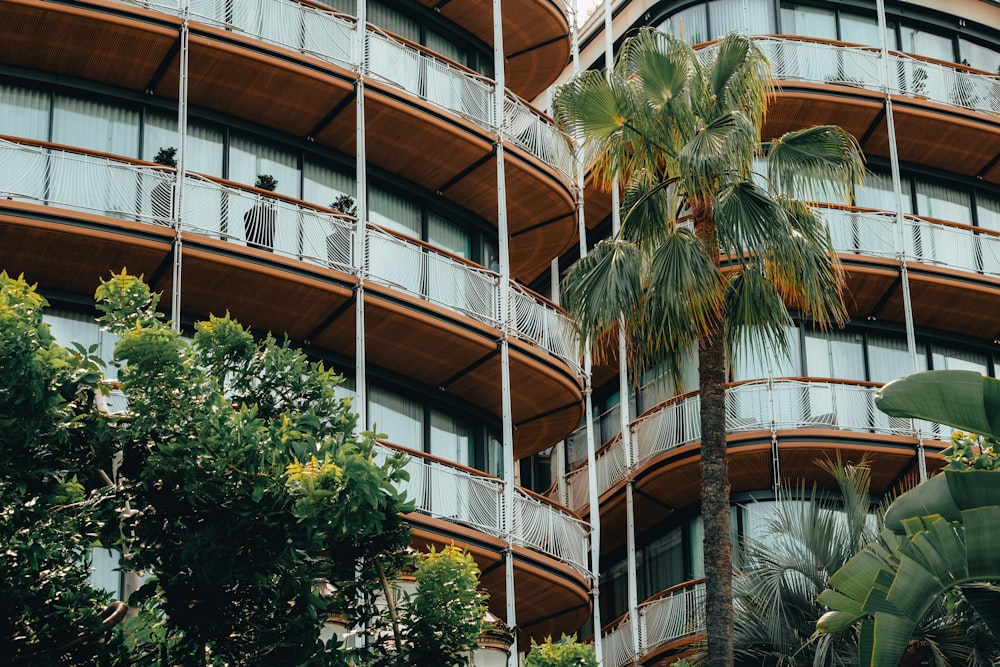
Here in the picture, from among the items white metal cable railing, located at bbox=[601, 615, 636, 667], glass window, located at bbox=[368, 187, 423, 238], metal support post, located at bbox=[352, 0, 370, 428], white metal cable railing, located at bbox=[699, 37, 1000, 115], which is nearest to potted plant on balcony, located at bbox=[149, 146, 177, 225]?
metal support post, located at bbox=[352, 0, 370, 428]

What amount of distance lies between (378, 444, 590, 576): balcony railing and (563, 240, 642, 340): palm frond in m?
3.82

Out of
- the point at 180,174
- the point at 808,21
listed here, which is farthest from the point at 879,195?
the point at 180,174

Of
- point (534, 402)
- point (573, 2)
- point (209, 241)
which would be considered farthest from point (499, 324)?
point (573, 2)

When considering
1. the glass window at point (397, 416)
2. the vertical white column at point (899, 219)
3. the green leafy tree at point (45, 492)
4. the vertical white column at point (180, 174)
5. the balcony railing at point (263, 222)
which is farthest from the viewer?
the vertical white column at point (899, 219)

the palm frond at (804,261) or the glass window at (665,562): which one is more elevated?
the palm frond at (804,261)

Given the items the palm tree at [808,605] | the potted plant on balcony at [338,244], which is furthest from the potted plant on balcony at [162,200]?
the palm tree at [808,605]

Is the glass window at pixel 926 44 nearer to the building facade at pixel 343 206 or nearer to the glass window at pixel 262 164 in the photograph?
the building facade at pixel 343 206

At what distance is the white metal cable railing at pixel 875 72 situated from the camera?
35469mm

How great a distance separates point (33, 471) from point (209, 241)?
1139cm

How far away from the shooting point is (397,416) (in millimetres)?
29516

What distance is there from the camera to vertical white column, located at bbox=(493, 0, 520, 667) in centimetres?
2773

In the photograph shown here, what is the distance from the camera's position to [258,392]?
17.0 m

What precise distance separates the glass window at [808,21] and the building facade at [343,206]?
21.4 ft

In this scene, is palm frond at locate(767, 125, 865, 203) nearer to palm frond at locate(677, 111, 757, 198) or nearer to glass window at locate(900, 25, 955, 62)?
palm frond at locate(677, 111, 757, 198)
